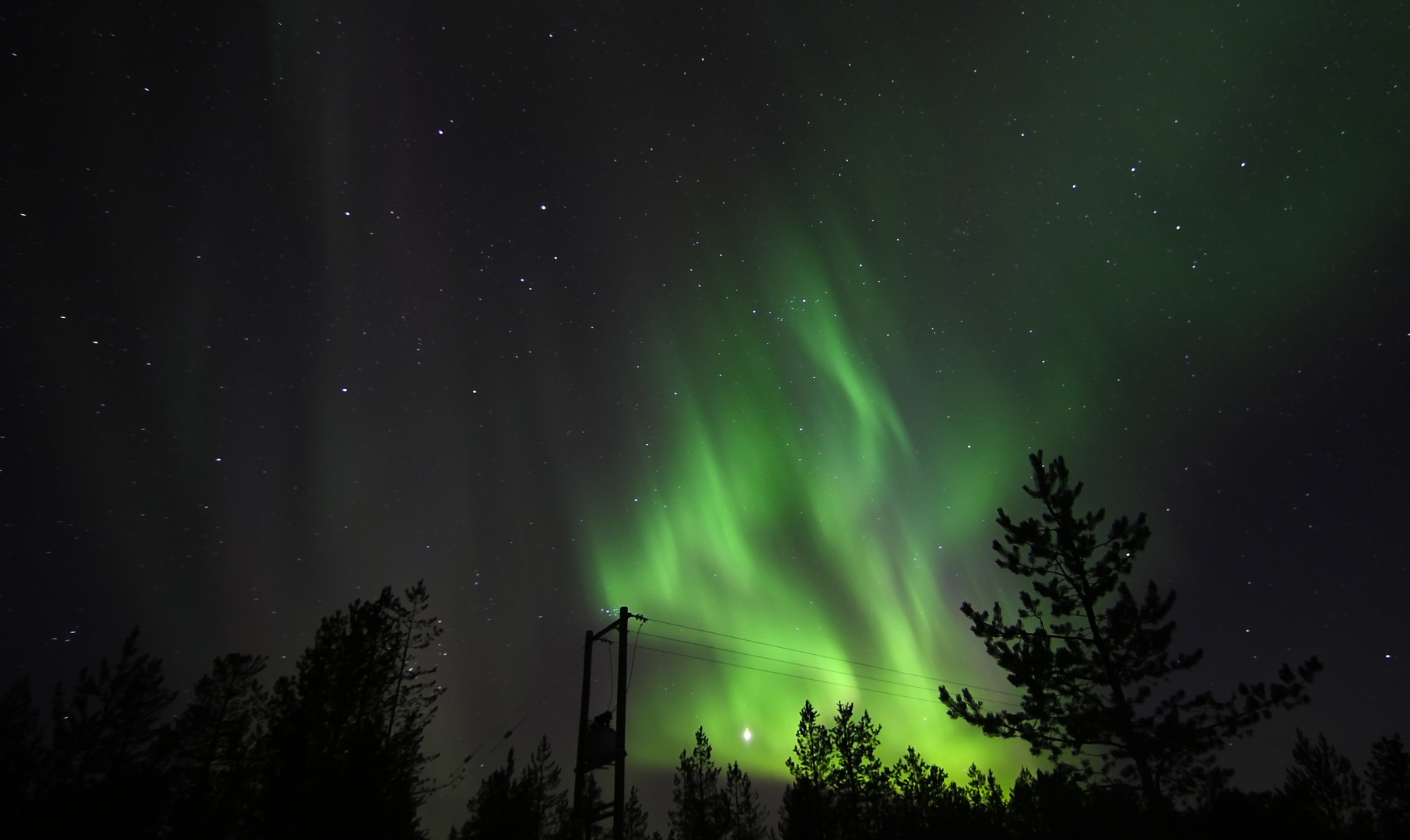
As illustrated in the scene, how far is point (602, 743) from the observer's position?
16594 mm

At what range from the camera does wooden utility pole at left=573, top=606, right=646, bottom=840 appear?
50.9ft

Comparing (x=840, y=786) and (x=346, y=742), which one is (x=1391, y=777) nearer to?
(x=840, y=786)

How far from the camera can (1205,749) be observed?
16625 mm

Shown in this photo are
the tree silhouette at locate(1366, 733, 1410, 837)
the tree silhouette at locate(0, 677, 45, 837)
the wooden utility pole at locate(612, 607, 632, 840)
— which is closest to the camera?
the wooden utility pole at locate(612, 607, 632, 840)

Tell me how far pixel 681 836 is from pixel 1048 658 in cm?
3346

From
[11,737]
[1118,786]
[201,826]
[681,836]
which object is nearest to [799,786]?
[681,836]

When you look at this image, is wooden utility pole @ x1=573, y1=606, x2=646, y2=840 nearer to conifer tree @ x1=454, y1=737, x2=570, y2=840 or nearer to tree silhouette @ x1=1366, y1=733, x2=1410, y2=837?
conifer tree @ x1=454, y1=737, x2=570, y2=840

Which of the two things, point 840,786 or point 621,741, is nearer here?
point 621,741

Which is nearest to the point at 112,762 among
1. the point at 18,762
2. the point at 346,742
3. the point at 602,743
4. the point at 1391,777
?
the point at 18,762

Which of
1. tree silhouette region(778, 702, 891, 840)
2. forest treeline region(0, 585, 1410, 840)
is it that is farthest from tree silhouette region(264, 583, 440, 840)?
tree silhouette region(778, 702, 891, 840)

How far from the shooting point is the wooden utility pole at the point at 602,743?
610 inches

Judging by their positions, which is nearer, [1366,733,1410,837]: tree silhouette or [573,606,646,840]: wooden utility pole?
[573,606,646,840]: wooden utility pole

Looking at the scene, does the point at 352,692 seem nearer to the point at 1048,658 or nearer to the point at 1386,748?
the point at 1048,658

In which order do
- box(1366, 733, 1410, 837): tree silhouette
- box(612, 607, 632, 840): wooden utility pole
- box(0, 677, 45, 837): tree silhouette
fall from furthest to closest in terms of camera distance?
box(1366, 733, 1410, 837): tree silhouette → box(0, 677, 45, 837): tree silhouette → box(612, 607, 632, 840): wooden utility pole
